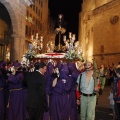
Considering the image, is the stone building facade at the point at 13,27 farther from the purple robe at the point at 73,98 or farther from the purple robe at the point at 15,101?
the purple robe at the point at 73,98

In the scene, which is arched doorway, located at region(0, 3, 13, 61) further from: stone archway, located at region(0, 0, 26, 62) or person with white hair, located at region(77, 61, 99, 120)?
person with white hair, located at region(77, 61, 99, 120)

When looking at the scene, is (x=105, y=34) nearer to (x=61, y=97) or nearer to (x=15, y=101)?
(x=15, y=101)

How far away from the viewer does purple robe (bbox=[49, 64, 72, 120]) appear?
730 centimetres

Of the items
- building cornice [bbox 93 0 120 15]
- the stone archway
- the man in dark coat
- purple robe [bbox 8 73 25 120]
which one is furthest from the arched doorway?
building cornice [bbox 93 0 120 15]

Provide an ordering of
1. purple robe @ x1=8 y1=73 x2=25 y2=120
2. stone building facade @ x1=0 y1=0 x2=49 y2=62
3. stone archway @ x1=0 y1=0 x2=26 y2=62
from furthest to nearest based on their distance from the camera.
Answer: stone archway @ x1=0 y1=0 x2=26 y2=62, stone building facade @ x1=0 y1=0 x2=49 y2=62, purple robe @ x1=8 y1=73 x2=25 y2=120

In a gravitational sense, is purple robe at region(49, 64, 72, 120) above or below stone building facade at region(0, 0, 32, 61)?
below

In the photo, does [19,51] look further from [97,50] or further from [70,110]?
[97,50]

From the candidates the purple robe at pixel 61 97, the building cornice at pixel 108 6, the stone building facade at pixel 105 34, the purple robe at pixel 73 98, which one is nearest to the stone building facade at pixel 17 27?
the purple robe at pixel 73 98

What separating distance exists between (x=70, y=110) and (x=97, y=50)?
36021 mm

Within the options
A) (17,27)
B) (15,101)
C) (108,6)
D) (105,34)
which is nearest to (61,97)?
(15,101)

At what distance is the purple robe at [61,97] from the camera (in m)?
7.30

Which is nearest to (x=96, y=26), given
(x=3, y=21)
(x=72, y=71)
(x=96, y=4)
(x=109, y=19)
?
(x=109, y=19)

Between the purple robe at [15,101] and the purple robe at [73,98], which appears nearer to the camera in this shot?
the purple robe at [73,98]

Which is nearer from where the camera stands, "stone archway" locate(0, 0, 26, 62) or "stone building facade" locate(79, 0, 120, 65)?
"stone archway" locate(0, 0, 26, 62)
